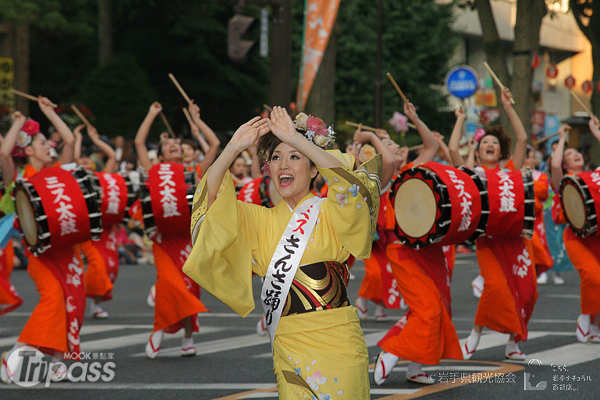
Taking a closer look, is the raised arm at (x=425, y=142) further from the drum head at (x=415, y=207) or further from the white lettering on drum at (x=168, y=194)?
the white lettering on drum at (x=168, y=194)

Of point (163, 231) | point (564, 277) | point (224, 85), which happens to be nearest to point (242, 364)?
point (163, 231)

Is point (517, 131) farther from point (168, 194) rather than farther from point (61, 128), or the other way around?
point (61, 128)

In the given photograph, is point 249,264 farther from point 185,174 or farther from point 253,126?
point 185,174

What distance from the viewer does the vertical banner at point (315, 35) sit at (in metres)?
15.3

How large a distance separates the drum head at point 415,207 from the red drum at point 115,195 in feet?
8.82

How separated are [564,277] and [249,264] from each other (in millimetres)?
12484

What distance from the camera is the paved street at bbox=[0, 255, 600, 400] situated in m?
7.94

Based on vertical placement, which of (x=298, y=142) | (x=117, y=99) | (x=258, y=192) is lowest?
(x=117, y=99)

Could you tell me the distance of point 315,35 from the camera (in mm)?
15367

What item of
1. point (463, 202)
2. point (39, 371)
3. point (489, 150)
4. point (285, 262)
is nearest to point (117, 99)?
point (489, 150)

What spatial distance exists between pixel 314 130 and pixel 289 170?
269 millimetres

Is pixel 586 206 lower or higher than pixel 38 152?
lower

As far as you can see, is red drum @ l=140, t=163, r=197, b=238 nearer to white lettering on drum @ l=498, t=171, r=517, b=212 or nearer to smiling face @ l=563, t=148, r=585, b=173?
white lettering on drum @ l=498, t=171, r=517, b=212

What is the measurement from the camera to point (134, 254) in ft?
63.3
